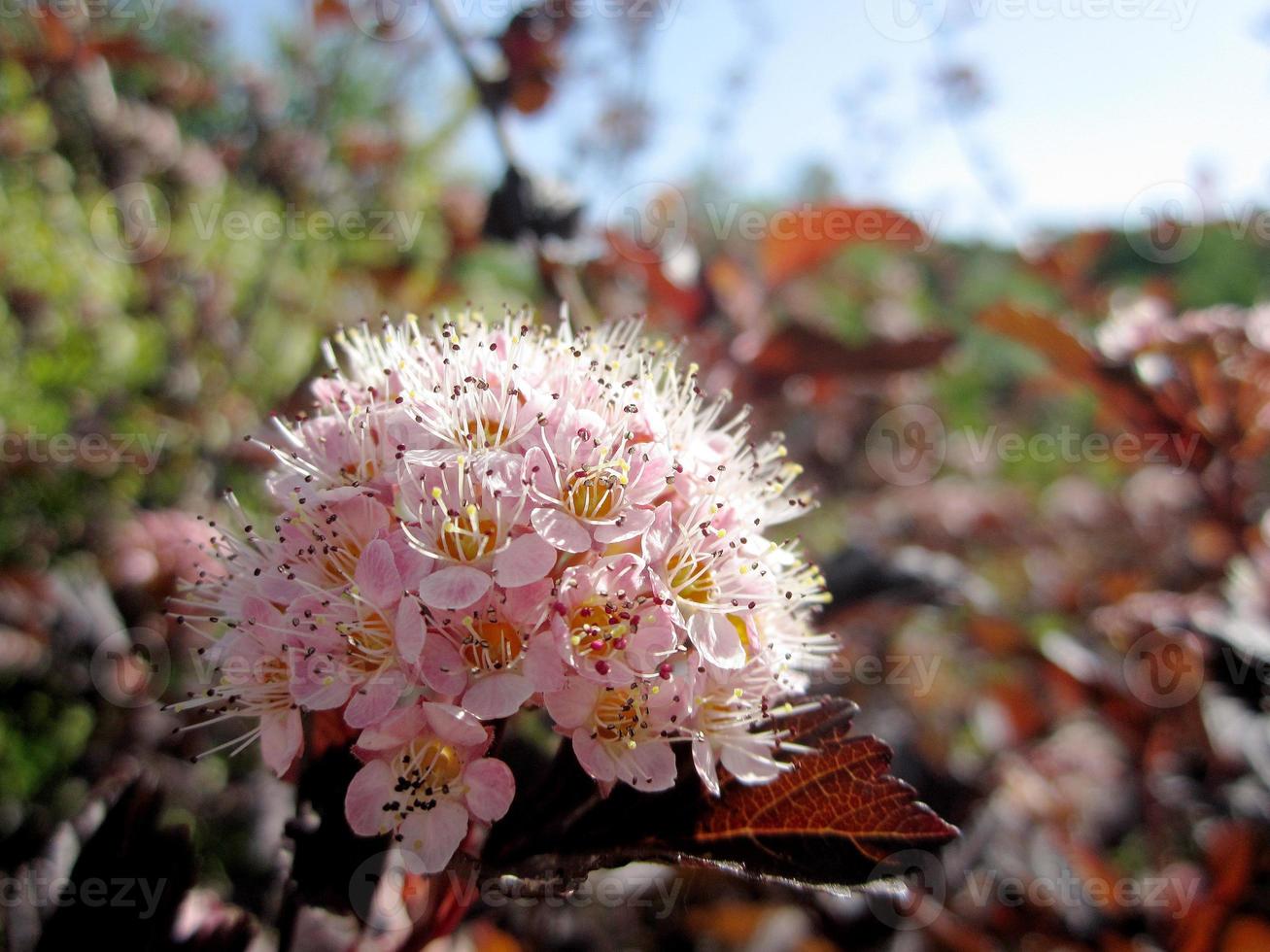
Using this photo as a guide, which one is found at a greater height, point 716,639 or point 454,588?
point 454,588

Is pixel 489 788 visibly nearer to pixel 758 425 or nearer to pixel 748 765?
pixel 748 765

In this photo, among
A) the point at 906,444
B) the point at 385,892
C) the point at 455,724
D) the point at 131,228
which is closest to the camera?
the point at 455,724

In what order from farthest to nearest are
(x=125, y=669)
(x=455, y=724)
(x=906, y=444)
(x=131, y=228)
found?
(x=906, y=444) → (x=131, y=228) → (x=125, y=669) → (x=455, y=724)

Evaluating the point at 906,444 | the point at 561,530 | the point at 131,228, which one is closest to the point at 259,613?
the point at 561,530

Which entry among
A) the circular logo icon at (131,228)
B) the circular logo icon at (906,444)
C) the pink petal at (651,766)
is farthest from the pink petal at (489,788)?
the circular logo icon at (131,228)

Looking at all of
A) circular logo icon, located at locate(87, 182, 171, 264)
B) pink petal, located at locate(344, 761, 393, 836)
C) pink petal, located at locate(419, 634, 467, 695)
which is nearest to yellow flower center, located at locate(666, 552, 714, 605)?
pink petal, located at locate(419, 634, 467, 695)

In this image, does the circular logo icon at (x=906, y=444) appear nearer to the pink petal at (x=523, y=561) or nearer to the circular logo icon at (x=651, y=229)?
the circular logo icon at (x=651, y=229)

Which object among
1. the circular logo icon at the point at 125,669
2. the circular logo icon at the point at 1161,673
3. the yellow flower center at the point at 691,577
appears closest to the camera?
the yellow flower center at the point at 691,577
